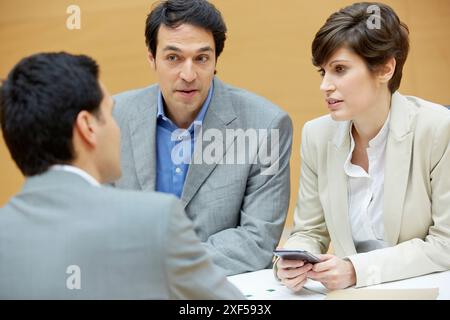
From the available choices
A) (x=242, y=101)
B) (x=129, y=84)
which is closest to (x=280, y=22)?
Answer: (x=129, y=84)

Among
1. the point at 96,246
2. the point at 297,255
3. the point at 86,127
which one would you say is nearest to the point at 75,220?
the point at 96,246

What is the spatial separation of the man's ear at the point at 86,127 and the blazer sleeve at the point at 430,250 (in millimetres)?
979

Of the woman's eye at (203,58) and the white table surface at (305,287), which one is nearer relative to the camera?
Result: the white table surface at (305,287)

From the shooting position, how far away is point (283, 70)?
14.6 ft

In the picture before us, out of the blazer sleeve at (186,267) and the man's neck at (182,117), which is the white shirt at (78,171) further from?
the man's neck at (182,117)

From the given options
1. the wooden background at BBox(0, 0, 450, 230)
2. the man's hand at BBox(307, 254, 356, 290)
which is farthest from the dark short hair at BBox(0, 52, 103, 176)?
the wooden background at BBox(0, 0, 450, 230)

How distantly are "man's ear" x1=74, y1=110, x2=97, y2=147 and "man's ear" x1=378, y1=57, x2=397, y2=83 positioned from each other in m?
1.28

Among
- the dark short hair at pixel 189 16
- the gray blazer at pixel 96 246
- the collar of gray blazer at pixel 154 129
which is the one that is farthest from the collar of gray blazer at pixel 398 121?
the gray blazer at pixel 96 246

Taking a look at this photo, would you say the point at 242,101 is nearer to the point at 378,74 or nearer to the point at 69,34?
the point at 378,74

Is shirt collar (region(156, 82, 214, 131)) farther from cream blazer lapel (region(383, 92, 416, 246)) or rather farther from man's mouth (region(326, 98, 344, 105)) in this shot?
cream blazer lapel (region(383, 92, 416, 246))

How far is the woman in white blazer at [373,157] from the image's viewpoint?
7.93 ft

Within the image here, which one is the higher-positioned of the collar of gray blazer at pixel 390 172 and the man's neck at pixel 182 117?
the man's neck at pixel 182 117

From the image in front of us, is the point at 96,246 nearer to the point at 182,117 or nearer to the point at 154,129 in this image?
the point at 154,129

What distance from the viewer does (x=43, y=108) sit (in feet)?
4.87
